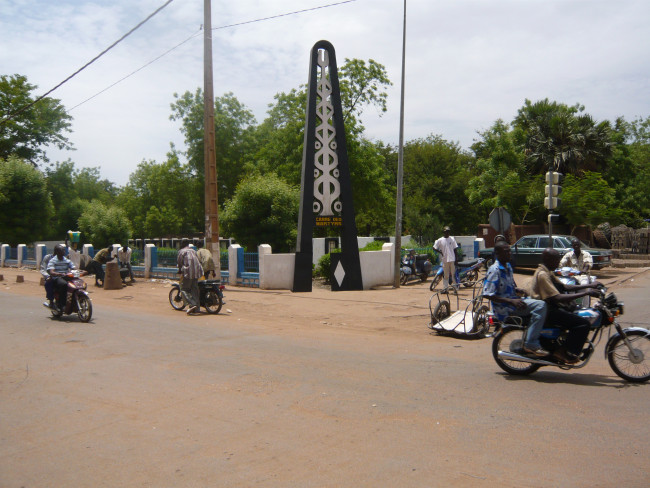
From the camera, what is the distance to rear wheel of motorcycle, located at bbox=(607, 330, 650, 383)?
21.9 feet

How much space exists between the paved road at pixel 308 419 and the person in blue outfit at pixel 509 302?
1.74 feet

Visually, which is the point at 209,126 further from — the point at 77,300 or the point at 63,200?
the point at 63,200

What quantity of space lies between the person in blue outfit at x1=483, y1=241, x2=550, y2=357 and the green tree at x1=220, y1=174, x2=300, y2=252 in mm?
17956

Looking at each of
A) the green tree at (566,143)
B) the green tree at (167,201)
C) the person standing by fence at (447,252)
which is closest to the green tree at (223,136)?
the green tree at (167,201)

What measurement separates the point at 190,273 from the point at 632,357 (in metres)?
9.77

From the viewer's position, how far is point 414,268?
21.3m

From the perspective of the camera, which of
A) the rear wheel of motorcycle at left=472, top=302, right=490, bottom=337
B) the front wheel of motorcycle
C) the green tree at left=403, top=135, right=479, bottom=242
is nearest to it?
the rear wheel of motorcycle at left=472, top=302, right=490, bottom=337

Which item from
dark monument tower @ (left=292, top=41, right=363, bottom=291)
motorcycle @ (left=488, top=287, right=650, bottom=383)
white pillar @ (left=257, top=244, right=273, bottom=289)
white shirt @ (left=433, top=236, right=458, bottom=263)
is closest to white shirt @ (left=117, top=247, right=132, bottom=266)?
white pillar @ (left=257, top=244, right=273, bottom=289)

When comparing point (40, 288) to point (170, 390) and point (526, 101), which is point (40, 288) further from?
point (526, 101)

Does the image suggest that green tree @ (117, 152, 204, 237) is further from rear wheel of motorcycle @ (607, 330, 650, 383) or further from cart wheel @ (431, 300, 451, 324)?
rear wheel of motorcycle @ (607, 330, 650, 383)

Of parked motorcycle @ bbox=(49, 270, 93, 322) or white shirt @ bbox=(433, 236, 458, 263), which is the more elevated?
white shirt @ bbox=(433, 236, 458, 263)

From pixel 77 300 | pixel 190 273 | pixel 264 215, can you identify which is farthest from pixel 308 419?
pixel 264 215

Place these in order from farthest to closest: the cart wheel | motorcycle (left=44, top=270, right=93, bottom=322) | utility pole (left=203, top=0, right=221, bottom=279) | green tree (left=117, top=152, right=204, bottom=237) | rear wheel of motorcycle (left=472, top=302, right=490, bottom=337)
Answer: green tree (left=117, top=152, right=204, bottom=237)
utility pole (left=203, top=0, right=221, bottom=279)
motorcycle (left=44, top=270, right=93, bottom=322)
the cart wheel
rear wheel of motorcycle (left=472, top=302, right=490, bottom=337)

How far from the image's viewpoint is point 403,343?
1035cm
